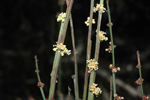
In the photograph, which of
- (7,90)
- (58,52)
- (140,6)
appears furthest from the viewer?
(7,90)

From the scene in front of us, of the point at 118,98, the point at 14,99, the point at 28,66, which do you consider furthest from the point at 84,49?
the point at 118,98

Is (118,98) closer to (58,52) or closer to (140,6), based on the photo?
(58,52)

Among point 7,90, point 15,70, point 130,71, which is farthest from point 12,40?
point 130,71

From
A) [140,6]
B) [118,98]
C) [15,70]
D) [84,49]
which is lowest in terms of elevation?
[118,98]

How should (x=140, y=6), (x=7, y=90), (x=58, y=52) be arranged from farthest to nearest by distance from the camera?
(x=7, y=90)
(x=140, y=6)
(x=58, y=52)

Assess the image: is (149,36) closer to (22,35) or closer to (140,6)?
(140,6)

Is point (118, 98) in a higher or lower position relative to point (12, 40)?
lower

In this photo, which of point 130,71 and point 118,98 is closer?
point 118,98
